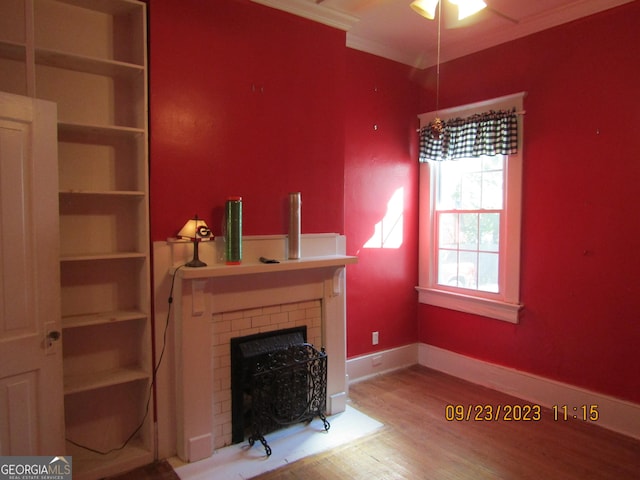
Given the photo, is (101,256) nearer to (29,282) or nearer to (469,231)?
(29,282)

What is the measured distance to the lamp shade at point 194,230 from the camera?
2445 mm

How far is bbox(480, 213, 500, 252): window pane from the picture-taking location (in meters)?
3.54

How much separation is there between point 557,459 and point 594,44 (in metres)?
2.72

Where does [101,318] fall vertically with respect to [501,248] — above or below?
below

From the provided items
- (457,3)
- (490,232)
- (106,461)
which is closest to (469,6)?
(457,3)

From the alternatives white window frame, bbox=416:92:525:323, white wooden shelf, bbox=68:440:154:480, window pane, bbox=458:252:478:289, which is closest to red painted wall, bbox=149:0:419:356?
white window frame, bbox=416:92:525:323

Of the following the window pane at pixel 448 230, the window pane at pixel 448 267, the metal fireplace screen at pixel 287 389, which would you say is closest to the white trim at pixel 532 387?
the window pane at pixel 448 267

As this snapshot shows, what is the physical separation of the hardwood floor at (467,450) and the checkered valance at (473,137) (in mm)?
1985

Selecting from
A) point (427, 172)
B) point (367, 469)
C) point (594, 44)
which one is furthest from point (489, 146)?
point (367, 469)

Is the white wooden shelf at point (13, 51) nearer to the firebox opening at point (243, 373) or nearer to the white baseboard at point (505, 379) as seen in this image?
the firebox opening at point (243, 373)

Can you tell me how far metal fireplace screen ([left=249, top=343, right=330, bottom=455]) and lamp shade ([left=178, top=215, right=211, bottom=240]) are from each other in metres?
0.87

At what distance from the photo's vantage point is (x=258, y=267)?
8.42 feet

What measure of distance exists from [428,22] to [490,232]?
174cm

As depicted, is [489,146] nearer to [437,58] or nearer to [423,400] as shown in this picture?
[437,58]
